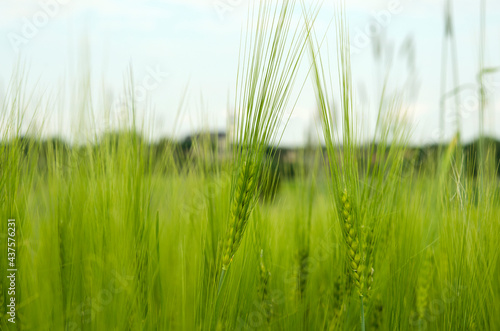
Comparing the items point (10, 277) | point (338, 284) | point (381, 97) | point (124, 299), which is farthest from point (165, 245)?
point (381, 97)

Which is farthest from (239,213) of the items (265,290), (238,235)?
(265,290)

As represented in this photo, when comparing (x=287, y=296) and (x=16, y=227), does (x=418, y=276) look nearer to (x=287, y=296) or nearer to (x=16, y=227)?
(x=287, y=296)

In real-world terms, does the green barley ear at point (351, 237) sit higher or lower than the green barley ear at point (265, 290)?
higher

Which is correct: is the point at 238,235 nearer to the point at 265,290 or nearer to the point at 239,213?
the point at 239,213

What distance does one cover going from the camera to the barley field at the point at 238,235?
931 mm

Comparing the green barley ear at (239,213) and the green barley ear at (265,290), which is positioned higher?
the green barley ear at (239,213)

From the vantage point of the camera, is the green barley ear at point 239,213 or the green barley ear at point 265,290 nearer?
the green barley ear at point 239,213

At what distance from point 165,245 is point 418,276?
0.75 metres

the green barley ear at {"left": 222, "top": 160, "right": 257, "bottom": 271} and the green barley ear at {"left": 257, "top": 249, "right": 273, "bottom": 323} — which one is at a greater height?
the green barley ear at {"left": 222, "top": 160, "right": 257, "bottom": 271}

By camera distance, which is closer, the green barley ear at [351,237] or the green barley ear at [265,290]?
the green barley ear at [351,237]

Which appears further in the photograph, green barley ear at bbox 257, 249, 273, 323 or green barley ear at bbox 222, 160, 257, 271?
green barley ear at bbox 257, 249, 273, 323

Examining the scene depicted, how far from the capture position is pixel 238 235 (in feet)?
2.85

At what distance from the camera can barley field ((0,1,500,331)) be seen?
93 centimetres

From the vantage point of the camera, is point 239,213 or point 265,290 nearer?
point 239,213
